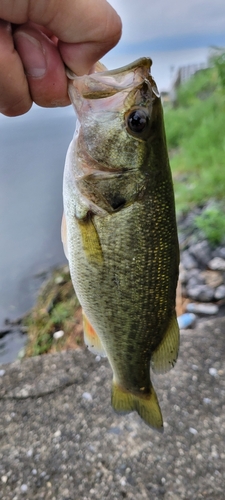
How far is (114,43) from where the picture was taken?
51.8 inches

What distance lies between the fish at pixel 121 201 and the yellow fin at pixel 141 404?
39 centimetres

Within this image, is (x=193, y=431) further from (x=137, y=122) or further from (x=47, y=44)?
(x=47, y=44)

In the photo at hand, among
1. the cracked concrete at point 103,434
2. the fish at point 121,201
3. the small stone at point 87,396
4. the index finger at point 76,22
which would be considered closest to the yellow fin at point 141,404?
the fish at point 121,201

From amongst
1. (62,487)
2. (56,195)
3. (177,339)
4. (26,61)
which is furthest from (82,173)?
(56,195)

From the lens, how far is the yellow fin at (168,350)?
155cm

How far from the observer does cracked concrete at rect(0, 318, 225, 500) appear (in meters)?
2.05

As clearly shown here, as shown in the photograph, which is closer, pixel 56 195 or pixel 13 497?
pixel 13 497

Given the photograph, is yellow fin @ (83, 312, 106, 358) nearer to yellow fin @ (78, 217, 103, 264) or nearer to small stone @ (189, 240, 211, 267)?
yellow fin @ (78, 217, 103, 264)

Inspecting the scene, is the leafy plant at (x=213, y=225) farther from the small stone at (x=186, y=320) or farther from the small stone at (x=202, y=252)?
the small stone at (x=186, y=320)

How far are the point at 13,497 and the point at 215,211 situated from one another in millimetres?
3014

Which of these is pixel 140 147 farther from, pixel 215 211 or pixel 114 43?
pixel 215 211

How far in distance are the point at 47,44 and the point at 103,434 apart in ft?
6.47

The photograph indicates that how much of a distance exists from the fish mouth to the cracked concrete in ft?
5.96

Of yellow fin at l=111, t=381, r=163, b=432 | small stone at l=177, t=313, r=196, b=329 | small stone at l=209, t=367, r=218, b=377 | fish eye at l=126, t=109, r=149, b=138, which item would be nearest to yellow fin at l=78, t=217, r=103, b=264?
fish eye at l=126, t=109, r=149, b=138
